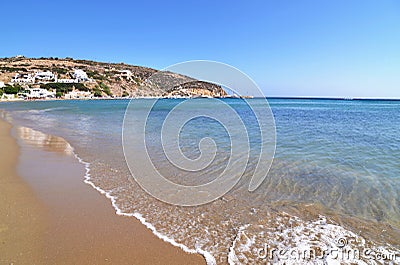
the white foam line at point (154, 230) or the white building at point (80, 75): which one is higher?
the white building at point (80, 75)

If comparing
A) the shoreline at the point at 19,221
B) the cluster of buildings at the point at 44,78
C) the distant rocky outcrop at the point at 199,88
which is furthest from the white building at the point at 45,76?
the shoreline at the point at 19,221

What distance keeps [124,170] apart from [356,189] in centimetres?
610

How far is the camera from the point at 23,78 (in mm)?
89062

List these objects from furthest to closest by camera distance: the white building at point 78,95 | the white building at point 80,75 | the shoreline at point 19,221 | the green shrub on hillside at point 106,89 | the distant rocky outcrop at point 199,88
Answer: the green shrub on hillside at point 106,89, the white building at point 80,75, the white building at point 78,95, the distant rocky outcrop at point 199,88, the shoreline at point 19,221

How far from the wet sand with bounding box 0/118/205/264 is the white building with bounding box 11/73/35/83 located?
102365 millimetres

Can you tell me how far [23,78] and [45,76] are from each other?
811cm

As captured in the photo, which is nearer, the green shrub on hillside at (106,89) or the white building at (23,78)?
the white building at (23,78)

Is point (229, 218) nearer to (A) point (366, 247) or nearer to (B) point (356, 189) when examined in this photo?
(A) point (366, 247)

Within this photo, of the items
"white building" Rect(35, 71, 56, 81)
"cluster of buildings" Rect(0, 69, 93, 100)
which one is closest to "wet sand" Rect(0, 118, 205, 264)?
"cluster of buildings" Rect(0, 69, 93, 100)

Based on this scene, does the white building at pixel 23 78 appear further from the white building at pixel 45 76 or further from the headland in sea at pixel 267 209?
the headland in sea at pixel 267 209

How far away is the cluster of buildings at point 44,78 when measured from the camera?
87787mm

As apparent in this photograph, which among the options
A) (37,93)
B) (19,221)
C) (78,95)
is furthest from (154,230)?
(78,95)

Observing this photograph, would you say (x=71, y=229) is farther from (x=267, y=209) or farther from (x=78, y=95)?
(x=78, y=95)

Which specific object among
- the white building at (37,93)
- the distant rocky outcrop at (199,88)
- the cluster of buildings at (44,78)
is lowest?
the distant rocky outcrop at (199,88)
